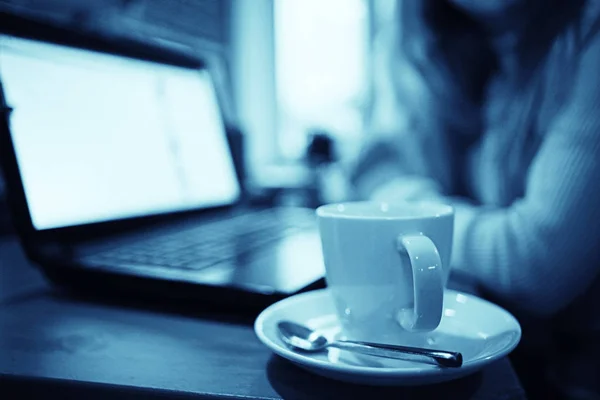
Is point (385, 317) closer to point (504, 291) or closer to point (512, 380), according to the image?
point (512, 380)

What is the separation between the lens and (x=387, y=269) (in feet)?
1.07

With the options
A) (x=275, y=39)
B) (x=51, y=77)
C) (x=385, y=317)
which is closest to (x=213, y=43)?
(x=275, y=39)

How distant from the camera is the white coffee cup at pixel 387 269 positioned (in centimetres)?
30

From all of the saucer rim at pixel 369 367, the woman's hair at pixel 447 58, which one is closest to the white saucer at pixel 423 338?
A: the saucer rim at pixel 369 367

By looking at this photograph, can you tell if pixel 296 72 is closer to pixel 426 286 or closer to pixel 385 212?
pixel 385 212

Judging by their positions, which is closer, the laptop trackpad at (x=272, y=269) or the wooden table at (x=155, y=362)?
the wooden table at (x=155, y=362)

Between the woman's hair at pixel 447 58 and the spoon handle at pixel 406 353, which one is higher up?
the woman's hair at pixel 447 58

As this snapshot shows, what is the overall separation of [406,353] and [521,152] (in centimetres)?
59

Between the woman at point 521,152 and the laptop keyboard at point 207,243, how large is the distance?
0.24 meters

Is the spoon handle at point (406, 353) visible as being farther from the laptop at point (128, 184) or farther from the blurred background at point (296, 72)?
the blurred background at point (296, 72)

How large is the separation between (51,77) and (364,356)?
458 mm

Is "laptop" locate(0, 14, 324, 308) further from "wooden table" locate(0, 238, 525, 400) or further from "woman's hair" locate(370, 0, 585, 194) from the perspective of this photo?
"woman's hair" locate(370, 0, 585, 194)

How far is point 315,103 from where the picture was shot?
5.64ft

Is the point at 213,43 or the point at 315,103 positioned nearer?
the point at 213,43
